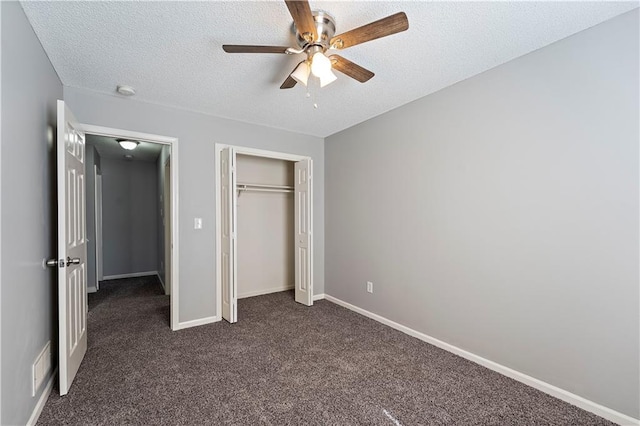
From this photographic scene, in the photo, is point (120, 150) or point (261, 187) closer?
point (261, 187)

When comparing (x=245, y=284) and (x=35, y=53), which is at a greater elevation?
(x=35, y=53)

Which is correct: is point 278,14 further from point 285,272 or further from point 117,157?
point 117,157

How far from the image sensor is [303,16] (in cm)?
148

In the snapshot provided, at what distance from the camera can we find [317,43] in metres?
1.75

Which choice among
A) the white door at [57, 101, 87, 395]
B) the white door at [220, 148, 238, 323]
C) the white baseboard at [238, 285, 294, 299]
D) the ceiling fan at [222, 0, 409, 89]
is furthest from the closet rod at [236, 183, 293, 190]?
the ceiling fan at [222, 0, 409, 89]

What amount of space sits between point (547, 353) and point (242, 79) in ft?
10.2

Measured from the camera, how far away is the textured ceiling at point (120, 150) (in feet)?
14.4

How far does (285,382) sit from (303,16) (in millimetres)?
2334

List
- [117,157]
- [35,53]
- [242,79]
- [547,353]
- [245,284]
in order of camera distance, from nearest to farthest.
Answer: [35,53] < [547,353] < [242,79] < [245,284] < [117,157]

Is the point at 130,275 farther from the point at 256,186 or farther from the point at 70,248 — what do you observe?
the point at 70,248

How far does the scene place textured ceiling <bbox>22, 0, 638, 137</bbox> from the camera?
168 cm

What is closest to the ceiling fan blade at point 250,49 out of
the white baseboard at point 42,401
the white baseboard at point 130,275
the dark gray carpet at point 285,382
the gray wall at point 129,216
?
the dark gray carpet at point 285,382

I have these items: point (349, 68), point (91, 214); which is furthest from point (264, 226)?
point (349, 68)

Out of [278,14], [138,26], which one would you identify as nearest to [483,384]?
[278,14]
